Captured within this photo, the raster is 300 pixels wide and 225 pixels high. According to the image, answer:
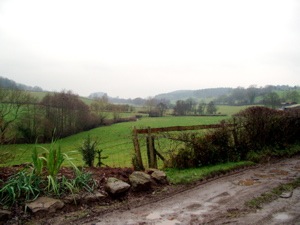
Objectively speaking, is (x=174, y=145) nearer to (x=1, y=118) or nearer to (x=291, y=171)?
(x=291, y=171)

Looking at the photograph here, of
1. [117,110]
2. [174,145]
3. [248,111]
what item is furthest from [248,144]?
[117,110]

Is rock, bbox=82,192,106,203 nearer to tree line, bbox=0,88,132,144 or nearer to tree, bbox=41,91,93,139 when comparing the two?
tree line, bbox=0,88,132,144

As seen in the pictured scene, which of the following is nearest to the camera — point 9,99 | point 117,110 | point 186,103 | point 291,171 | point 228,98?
point 291,171

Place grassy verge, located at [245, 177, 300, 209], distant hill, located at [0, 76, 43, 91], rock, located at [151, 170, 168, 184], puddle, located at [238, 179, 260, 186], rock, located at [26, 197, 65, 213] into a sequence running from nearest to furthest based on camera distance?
rock, located at [26, 197, 65, 213] < grassy verge, located at [245, 177, 300, 209] < rock, located at [151, 170, 168, 184] < puddle, located at [238, 179, 260, 186] < distant hill, located at [0, 76, 43, 91]

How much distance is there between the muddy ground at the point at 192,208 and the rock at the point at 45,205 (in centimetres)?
14

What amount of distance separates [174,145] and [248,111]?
4978 mm

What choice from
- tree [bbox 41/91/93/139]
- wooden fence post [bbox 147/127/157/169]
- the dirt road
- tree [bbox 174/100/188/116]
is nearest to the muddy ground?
the dirt road

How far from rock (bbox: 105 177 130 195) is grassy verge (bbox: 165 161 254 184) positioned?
1.69m

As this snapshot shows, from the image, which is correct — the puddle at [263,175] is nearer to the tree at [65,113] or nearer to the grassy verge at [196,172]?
the grassy verge at [196,172]

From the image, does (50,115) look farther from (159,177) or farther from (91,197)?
(91,197)

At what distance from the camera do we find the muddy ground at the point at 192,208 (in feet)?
15.1

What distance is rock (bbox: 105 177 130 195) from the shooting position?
226 inches

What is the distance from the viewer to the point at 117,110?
62.2m

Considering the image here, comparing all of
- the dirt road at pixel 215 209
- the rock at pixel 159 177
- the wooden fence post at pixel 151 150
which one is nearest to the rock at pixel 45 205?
the dirt road at pixel 215 209
